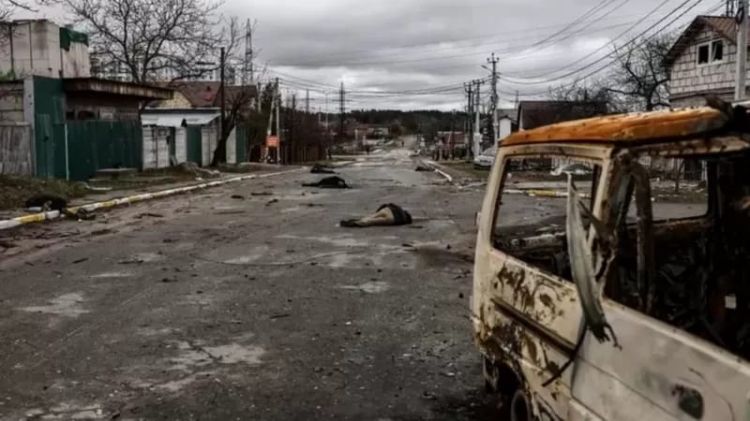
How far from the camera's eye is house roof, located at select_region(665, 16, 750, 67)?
35206 mm

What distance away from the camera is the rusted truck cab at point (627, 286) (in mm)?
2418

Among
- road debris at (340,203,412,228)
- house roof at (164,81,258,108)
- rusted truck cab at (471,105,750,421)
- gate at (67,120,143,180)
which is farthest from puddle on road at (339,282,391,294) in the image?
house roof at (164,81,258,108)

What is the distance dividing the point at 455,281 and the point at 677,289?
6.09m

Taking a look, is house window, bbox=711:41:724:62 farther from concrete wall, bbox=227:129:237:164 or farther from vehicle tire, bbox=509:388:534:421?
vehicle tire, bbox=509:388:534:421

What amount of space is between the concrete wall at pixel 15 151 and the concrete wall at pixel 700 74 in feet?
85.2

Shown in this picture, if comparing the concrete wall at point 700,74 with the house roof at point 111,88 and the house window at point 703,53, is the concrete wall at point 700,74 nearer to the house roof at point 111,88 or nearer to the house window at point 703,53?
the house window at point 703,53

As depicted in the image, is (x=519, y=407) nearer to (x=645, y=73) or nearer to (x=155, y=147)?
(x=155, y=147)

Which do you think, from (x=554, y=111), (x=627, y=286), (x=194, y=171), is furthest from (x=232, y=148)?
(x=627, y=286)

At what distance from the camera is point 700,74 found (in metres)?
38.0

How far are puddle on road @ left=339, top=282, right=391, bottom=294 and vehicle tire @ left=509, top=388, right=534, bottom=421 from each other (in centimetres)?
474

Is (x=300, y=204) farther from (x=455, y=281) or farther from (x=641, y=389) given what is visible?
(x=641, y=389)

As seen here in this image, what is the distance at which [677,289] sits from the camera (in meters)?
3.42

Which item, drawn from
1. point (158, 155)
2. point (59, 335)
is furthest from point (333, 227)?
point (158, 155)

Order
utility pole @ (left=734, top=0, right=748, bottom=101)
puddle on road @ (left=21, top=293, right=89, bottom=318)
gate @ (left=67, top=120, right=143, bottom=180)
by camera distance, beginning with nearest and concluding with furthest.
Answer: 1. puddle on road @ (left=21, top=293, right=89, bottom=318)
2. utility pole @ (left=734, top=0, right=748, bottom=101)
3. gate @ (left=67, top=120, right=143, bottom=180)
